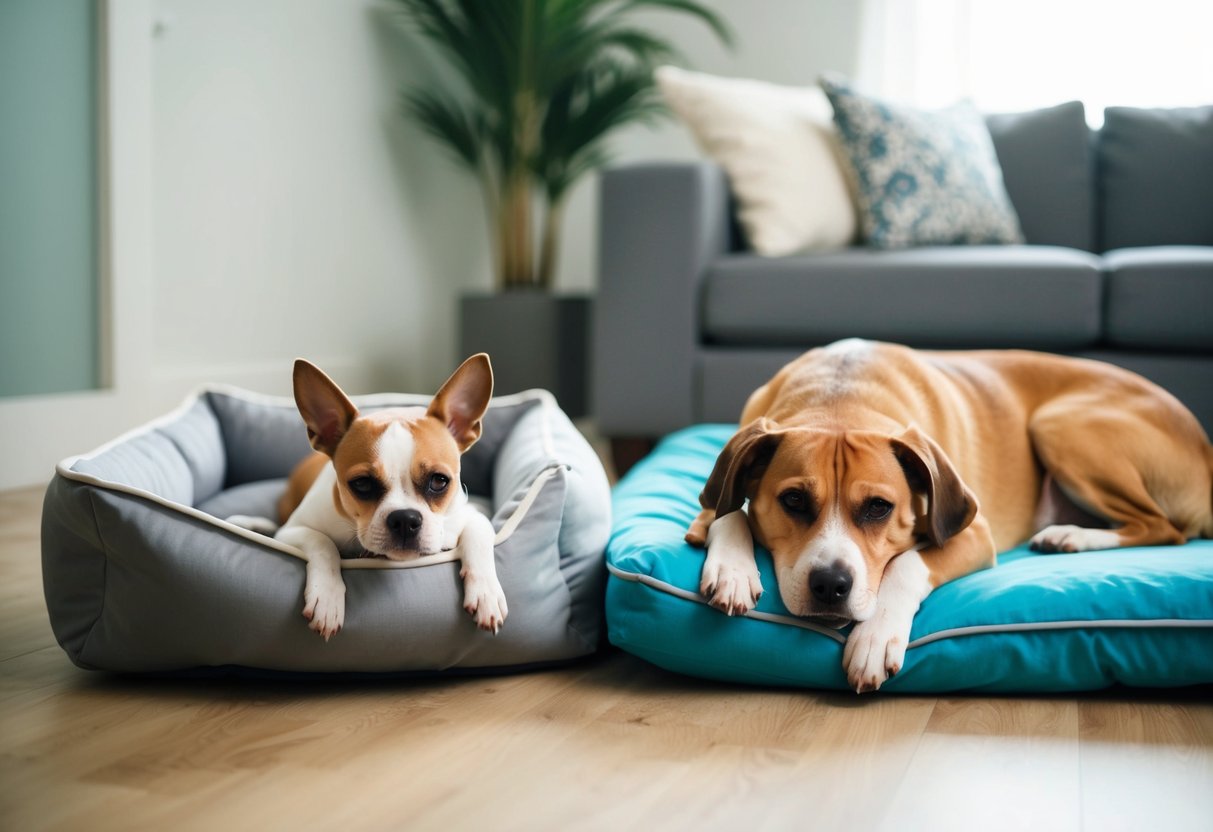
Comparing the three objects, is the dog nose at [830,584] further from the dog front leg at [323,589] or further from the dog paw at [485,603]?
the dog front leg at [323,589]

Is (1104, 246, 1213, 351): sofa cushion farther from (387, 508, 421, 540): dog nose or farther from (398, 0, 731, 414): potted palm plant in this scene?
(387, 508, 421, 540): dog nose

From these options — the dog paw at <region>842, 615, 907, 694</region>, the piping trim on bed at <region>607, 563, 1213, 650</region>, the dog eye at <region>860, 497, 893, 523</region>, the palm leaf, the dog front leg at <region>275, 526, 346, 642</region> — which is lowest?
the dog paw at <region>842, 615, 907, 694</region>

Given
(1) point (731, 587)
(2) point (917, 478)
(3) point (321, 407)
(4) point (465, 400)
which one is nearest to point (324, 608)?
(3) point (321, 407)

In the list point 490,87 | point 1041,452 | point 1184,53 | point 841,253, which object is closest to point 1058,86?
point 1184,53

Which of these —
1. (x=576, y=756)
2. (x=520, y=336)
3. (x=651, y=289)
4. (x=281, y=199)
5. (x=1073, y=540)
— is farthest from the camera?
(x=520, y=336)

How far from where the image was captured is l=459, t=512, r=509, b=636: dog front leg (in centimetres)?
187

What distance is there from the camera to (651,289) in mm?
3785

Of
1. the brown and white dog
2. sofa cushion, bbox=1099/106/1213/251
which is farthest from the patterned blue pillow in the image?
the brown and white dog

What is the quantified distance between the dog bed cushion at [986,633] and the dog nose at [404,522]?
1.22 ft

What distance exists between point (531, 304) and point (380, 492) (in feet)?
10.1

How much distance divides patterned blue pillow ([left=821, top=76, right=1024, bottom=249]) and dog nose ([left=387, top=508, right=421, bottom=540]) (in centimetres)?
252

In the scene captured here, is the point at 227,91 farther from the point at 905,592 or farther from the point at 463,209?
the point at 905,592

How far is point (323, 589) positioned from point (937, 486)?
1.03m

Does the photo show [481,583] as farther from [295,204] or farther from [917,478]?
[295,204]
